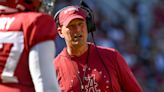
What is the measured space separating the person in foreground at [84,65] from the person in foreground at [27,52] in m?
1.50

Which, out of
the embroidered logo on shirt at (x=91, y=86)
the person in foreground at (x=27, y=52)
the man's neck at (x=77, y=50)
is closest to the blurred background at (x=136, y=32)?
the man's neck at (x=77, y=50)

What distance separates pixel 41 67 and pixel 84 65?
1733 mm

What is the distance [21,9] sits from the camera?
312cm

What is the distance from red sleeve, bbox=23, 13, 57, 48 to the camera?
9.66 ft

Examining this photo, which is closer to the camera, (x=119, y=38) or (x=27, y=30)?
(x=27, y=30)

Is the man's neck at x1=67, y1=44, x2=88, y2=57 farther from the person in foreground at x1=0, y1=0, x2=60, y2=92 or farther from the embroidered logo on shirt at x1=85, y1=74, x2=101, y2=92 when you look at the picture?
the person in foreground at x1=0, y1=0, x2=60, y2=92

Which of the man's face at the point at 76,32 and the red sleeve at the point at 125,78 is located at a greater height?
the man's face at the point at 76,32

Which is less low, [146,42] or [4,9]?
[4,9]

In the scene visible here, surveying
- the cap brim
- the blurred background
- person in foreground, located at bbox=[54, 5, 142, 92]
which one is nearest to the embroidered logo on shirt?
person in foreground, located at bbox=[54, 5, 142, 92]

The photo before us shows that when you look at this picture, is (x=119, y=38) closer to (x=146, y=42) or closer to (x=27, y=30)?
(x=146, y=42)

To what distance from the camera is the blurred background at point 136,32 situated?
11.2 meters

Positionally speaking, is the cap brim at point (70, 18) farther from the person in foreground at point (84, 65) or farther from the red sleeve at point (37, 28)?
the red sleeve at point (37, 28)

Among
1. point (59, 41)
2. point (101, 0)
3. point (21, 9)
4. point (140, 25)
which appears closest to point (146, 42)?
point (140, 25)

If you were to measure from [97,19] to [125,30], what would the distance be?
54 centimetres
